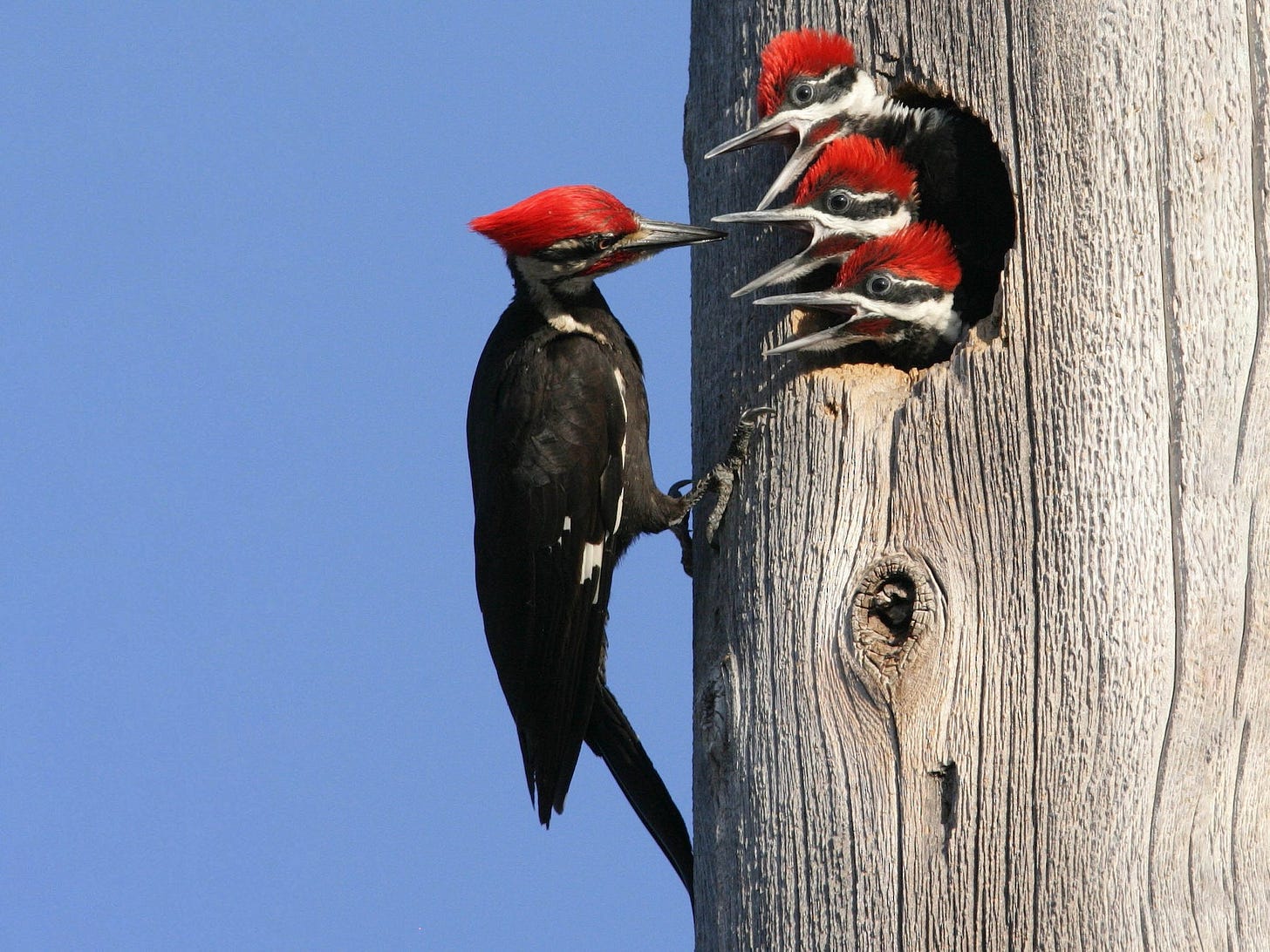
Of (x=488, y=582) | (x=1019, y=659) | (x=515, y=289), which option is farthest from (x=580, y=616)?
(x=1019, y=659)

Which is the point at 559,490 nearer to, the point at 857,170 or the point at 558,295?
the point at 558,295

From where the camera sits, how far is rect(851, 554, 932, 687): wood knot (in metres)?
2.21

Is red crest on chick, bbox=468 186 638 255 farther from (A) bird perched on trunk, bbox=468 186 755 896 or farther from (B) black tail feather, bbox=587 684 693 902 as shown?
(B) black tail feather, bbox=587 684 693 902

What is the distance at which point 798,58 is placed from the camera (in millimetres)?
2592

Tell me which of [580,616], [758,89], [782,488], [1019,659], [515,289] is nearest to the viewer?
[1019,659]

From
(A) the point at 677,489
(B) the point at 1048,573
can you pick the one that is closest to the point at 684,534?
(A) the point at 677,489

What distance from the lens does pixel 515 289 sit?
3.63 metres

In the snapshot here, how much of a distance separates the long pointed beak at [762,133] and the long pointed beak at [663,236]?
177 millimetres

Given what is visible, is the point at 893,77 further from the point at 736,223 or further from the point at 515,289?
the point at 515,289

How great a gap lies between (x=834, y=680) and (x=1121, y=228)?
2.76 ft

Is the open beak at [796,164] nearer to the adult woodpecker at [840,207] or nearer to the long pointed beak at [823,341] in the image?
the adult woodpecker at [840,207]

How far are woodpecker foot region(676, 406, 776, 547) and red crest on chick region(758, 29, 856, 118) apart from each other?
0.58 m

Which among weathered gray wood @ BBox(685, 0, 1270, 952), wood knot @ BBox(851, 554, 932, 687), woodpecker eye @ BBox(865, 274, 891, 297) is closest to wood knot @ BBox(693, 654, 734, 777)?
weathered gray wood @ BBox(685, 0, 1270, 952)

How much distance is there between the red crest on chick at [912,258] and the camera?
2.76 m
